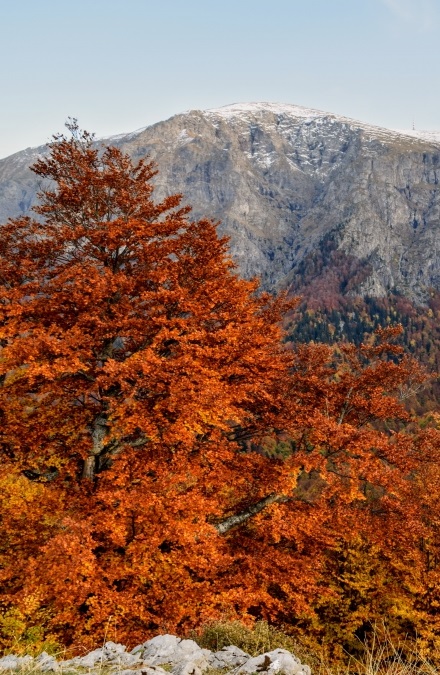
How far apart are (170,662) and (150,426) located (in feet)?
25.4

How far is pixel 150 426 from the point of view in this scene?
1420 centimetres

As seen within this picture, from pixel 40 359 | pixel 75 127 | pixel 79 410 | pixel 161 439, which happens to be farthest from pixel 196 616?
pixel 75 127

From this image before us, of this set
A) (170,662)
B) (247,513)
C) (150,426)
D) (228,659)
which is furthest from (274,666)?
(247,513)

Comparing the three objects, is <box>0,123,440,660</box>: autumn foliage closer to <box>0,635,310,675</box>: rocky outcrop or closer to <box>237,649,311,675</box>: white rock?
<box>0,635,310,675</box>: rocky outcrop

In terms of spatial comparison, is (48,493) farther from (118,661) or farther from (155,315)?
(118,661)

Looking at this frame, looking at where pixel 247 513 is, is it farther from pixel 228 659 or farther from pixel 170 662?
pixel 170 662

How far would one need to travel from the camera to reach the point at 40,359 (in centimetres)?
1502

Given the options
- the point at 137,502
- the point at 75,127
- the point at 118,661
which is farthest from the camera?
the point at 75,127

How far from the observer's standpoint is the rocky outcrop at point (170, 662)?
19.8 feet

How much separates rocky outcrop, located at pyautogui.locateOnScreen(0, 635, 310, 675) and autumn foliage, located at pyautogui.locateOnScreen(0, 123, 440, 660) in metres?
5.10

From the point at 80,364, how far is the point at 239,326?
242 inches

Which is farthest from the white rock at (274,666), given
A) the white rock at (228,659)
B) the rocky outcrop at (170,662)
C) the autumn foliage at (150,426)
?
the autumn foliage at (150,426)

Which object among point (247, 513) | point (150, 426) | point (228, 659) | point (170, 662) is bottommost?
point (247, 513)

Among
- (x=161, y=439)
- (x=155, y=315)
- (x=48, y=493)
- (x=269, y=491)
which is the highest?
(x=155, y=315)
